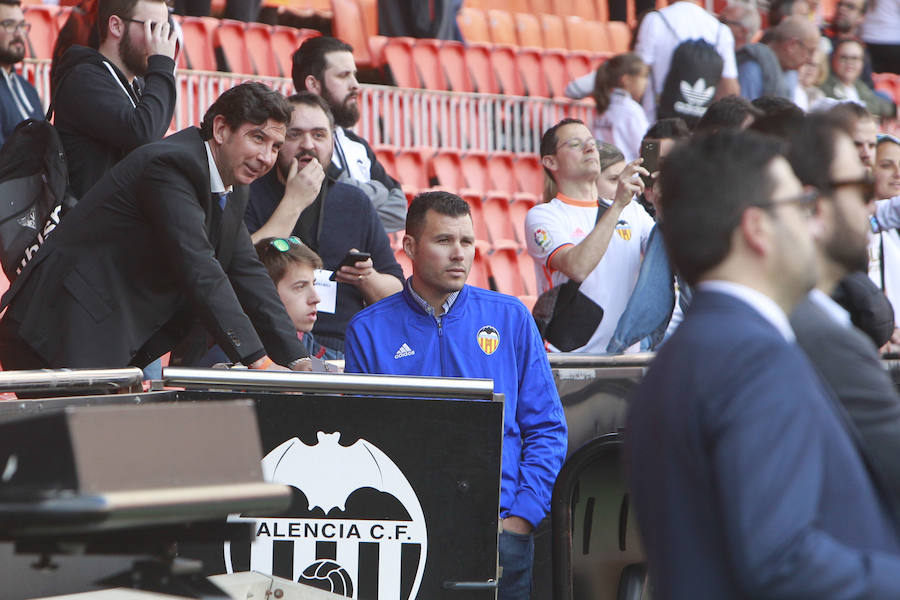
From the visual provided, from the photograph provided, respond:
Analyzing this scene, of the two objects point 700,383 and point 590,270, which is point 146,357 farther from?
point 700,383

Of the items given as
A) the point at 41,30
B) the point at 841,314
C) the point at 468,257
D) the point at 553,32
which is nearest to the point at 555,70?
the point at 553,32

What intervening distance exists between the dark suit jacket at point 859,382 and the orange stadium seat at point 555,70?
891 centimetres

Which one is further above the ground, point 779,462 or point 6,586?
point 779,462

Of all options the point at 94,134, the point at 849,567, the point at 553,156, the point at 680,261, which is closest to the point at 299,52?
the point at 553,156

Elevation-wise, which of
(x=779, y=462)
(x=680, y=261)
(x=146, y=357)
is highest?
(x=680, y=261)

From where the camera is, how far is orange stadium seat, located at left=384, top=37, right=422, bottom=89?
1006cm

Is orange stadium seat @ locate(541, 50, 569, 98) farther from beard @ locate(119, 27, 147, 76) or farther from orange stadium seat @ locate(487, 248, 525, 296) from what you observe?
beard @ locate(119, 27, 147, 76)

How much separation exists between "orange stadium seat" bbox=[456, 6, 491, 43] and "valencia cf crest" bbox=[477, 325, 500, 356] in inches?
307

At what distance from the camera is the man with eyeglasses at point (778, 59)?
A: 978 centimetres

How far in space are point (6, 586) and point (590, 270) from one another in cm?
290

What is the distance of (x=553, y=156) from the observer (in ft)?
19.2

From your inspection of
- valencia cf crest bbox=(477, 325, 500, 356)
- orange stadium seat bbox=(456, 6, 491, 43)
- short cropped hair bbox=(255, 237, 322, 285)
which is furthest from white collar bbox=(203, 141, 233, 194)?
orange stadium seat bbox=(456, 6, 491, 43)

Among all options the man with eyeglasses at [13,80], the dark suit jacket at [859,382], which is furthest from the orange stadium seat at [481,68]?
the dark suit jacket at [859,382]

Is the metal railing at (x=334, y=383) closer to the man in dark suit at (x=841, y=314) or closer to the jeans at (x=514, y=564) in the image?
the jeans at (x=514, y=564)
